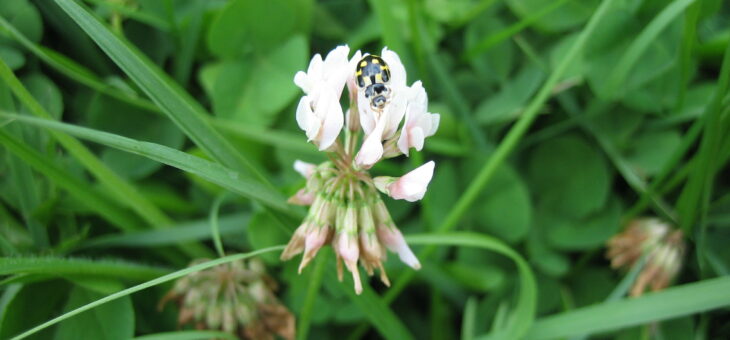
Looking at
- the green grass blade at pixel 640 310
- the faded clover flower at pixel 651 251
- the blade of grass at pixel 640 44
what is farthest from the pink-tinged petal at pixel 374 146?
the faded clover flower at pixel 651 251

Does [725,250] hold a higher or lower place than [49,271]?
lower

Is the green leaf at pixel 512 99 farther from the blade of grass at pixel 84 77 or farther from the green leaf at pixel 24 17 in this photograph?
the green leaf at pixel 24 17

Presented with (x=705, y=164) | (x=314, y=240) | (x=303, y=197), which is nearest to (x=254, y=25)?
(x=303, y=197)

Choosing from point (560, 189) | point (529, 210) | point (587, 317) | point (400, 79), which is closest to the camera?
point (400, 79)

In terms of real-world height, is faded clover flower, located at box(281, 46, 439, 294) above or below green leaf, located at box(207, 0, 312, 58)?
below

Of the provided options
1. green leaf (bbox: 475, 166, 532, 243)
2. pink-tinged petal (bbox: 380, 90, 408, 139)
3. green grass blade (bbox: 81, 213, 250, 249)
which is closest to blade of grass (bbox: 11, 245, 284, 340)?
pink-tinged petal (bbox: 380, 90, 408, 139)

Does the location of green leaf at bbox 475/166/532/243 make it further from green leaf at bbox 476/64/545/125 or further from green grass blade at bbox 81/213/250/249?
green grass blade at bbox 81/213/250/249

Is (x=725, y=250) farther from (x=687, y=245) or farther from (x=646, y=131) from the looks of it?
(x=646, y=131)

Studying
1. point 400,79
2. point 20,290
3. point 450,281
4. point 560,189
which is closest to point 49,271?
point 20,290
